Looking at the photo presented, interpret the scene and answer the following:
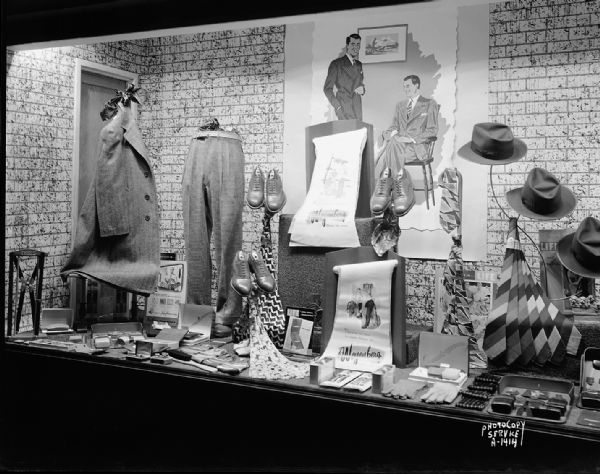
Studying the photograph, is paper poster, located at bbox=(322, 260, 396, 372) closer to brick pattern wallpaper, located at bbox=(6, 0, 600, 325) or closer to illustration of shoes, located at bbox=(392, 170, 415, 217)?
illustration of shoes, located at bbox=(392, 170, 415, 217)

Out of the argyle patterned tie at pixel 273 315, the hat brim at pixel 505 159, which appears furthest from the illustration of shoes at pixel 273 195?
the hat brim at pixel 505 159

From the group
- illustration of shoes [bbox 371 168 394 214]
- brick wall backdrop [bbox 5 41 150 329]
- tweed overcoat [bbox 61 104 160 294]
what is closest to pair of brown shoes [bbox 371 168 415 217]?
illustration of shoes [bbox 371 168 394 214]

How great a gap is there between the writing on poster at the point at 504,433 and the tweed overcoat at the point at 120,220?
2367mm

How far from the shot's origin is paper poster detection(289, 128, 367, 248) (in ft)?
11.9

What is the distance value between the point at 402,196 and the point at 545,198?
2.29ft

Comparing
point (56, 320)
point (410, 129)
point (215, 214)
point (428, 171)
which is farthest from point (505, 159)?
point (56, 320)

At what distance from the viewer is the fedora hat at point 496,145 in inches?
127

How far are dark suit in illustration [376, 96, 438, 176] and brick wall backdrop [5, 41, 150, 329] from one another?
→ 2.19 m

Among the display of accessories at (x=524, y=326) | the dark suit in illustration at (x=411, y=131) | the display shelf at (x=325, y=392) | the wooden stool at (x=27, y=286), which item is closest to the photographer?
the display shelf at (x=325, y=392)

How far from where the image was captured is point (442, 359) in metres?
3.10

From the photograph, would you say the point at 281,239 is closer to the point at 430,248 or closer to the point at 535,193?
the point at 430,248

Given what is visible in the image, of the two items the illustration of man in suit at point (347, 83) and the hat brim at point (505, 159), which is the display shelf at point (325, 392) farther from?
the illustration of man in suit at point (347, 83)

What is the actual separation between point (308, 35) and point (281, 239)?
1.57 metres

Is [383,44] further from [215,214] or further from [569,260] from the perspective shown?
[569,260]
